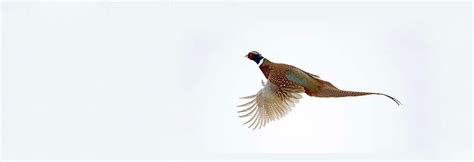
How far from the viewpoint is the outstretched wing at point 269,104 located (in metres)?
3.93

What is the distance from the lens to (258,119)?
13.0 feet

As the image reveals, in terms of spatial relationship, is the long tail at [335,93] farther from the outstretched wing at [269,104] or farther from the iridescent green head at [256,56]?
the iridescent green head at [256,56]

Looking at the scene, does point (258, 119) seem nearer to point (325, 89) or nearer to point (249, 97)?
point (249, 97)

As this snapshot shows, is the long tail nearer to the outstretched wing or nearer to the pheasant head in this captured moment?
the outstretched wing

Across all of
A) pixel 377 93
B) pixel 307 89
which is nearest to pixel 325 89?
pixel 307 89

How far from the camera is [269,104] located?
13.0 ft

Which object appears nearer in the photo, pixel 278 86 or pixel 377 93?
pixel 377 93

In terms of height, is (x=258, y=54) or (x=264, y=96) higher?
(x=258, y=54)

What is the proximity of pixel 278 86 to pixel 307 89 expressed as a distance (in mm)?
167

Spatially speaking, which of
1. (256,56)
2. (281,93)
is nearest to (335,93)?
(281,93)

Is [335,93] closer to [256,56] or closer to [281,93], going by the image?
[281,93]

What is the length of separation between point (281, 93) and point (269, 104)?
0.32 ft

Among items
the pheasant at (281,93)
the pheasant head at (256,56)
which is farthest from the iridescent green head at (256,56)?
the pheasant at (281,93)

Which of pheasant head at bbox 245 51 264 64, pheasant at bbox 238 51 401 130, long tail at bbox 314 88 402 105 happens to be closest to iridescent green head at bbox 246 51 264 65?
pheasant head at bbox 245 51 264 64
